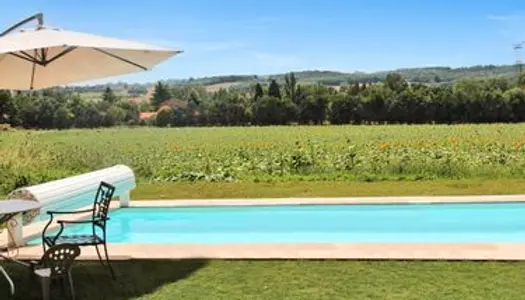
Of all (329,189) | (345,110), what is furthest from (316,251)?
(345,110)

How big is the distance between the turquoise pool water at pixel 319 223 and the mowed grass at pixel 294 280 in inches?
108

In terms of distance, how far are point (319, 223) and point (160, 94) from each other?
9069cm

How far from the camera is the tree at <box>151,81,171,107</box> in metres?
95.2

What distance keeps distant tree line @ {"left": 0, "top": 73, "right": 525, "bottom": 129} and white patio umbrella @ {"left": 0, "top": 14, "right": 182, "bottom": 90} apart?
4395 cm

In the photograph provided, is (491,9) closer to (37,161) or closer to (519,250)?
(37,161)

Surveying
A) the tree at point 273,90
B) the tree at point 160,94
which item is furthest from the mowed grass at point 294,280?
the tree at point 160,94

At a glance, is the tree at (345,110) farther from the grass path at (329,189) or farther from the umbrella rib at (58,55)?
the umbrella rib at (58,55)

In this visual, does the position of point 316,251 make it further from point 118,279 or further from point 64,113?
point 64,113

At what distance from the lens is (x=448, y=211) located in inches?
416

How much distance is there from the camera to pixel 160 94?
325 ft

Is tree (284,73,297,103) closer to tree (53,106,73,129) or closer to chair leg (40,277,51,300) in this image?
tree (53,106,73,129)

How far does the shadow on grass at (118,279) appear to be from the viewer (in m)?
5.72

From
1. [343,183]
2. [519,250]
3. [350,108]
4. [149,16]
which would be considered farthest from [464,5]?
[350,108]

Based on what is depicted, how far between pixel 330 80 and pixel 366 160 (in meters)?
119
